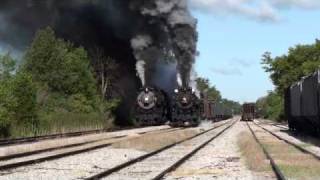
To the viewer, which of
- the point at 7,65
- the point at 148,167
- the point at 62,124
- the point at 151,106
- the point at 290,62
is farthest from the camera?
the point at 290,62

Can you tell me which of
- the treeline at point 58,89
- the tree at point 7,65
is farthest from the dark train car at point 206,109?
the tree at point 7,65

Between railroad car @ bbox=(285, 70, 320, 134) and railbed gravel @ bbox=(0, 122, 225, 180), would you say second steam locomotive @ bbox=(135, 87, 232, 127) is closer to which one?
railroad car @ bbox=(285, 70, 320, 134)

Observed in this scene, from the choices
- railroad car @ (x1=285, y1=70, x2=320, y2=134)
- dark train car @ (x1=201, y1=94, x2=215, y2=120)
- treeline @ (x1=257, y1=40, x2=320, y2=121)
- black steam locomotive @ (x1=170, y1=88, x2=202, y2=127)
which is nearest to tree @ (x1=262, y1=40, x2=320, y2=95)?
treeline @ (x1=257, y1=40, x2=320, y2=121)

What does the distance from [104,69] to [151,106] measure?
46.6ft

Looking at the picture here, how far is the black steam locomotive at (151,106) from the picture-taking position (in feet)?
152

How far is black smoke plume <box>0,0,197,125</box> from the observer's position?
47000 mm

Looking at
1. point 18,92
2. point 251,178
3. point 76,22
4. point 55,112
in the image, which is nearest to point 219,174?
point 251,178

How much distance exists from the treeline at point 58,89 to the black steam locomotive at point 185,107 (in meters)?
5.64

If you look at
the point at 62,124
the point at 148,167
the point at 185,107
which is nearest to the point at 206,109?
the point at 185,107

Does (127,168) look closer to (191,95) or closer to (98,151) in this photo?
(98,151)

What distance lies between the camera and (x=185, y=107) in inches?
1891

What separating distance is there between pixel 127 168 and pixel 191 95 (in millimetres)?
31246

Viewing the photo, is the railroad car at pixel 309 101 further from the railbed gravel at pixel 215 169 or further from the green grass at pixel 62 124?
the green grass at pixel 62 124

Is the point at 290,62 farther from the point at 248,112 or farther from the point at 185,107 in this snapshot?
the point at 185,107
